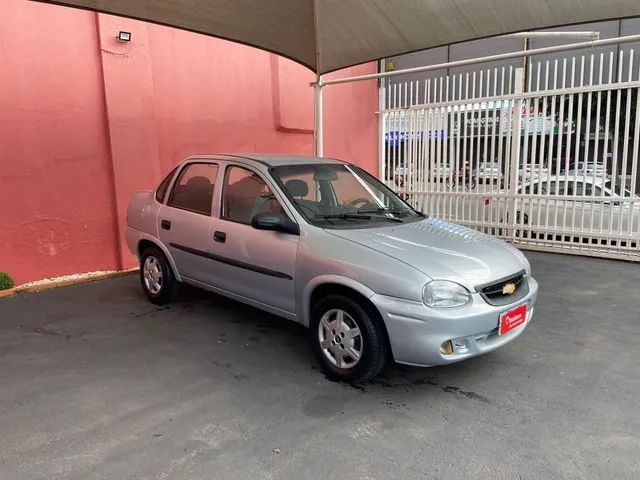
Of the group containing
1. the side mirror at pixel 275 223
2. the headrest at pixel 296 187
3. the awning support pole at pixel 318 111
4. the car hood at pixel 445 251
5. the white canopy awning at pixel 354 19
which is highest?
the white canopy awning at pixel 354 19

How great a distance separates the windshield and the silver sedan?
0.05 ft

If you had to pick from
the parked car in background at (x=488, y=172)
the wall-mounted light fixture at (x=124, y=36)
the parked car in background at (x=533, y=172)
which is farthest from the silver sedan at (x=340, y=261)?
the parked car in background at (x=488, y=172)

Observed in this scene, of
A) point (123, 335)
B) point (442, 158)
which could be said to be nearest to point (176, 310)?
point (123, 335)

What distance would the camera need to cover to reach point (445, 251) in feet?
11.8

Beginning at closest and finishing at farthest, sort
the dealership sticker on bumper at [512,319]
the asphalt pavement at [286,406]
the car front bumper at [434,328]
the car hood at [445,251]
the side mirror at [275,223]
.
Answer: the asphalt pavement at [286,406] → the car front bumper at [434,328] → the car hood at [445,251] → the dealership sticker on bumper at [512,319] → the side mirror at [275,223]

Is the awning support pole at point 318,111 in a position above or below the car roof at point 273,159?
above

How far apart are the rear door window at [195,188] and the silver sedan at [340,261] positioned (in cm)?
1

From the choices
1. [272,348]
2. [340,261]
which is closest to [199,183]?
[272,348]

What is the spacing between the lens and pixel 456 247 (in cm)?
372

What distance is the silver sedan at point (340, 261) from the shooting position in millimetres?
3297

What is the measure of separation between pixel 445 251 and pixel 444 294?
439 millimetres

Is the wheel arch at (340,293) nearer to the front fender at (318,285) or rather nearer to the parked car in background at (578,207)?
the front fender at (318,285)

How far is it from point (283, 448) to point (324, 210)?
2.00 metres

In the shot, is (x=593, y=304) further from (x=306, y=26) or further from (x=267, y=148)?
(x=267, y=148)
